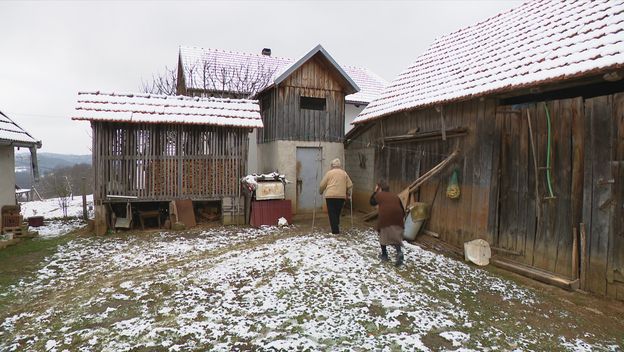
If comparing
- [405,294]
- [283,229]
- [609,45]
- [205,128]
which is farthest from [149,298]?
[609,45]

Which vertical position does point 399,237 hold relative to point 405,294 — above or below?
above

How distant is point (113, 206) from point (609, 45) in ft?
39.2

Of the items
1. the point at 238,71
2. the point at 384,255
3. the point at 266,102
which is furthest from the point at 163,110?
the point at 238,71

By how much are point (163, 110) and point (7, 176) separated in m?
4.63

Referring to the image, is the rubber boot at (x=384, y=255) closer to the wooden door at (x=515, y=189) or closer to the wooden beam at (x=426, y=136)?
the wooden door at (x=515, y=189)

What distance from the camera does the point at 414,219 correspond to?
9.02 m

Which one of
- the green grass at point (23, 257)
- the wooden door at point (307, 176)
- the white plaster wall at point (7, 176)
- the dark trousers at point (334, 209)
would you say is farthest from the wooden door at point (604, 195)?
the white plaster wall at point (7, 176)

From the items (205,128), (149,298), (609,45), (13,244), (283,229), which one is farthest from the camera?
(205,128)

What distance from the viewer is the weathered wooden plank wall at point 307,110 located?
13031mm

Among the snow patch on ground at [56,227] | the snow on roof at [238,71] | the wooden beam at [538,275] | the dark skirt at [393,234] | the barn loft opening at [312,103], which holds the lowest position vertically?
the snow patch on ground at [56,227]

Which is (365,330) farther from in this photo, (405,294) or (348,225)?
(348,225)

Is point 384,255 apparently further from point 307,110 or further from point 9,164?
point 9,164

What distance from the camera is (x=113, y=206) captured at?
1033 cm

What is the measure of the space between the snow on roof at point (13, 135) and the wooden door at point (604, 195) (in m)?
12.9
